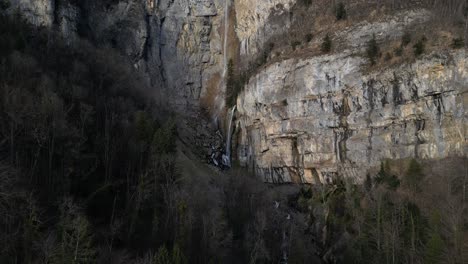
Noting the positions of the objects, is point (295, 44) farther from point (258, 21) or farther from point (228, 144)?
point (228, 144)

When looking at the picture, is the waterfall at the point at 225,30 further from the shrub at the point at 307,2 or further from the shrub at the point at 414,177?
the shrub at the point at 414,177

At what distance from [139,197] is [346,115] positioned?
2713 cm

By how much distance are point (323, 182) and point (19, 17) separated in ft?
130

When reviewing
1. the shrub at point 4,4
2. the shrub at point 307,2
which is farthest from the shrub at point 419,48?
the shrub at point 4,4

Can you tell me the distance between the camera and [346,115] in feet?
175

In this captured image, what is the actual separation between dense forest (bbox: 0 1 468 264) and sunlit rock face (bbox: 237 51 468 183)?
2.47m

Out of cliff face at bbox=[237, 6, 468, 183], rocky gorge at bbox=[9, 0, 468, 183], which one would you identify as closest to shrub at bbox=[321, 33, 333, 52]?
rocky gorge at bbox=[9, 0, 468, 183]

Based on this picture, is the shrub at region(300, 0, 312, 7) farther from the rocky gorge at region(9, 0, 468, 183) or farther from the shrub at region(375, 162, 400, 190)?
the shrub at region(375, 162, 400, 190)

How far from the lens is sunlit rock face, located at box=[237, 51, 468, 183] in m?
46.0

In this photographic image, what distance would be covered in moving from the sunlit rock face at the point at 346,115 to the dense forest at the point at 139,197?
8.10 ft

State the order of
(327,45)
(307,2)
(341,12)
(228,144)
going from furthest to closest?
(228,144), (307,2), (341,12), (327,45)

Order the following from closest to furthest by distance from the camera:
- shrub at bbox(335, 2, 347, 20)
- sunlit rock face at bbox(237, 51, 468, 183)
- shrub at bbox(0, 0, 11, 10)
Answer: sunlit rock face at bbox(237, 51, 468, 183)
shrub at bbox(0, 0, 11, 10)
shrub at bbox(335, 2, 347, 20)

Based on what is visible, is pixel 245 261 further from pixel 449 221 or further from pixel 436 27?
pixel 436 27

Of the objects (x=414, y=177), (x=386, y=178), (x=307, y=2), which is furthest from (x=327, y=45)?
(x=414, y=177)
